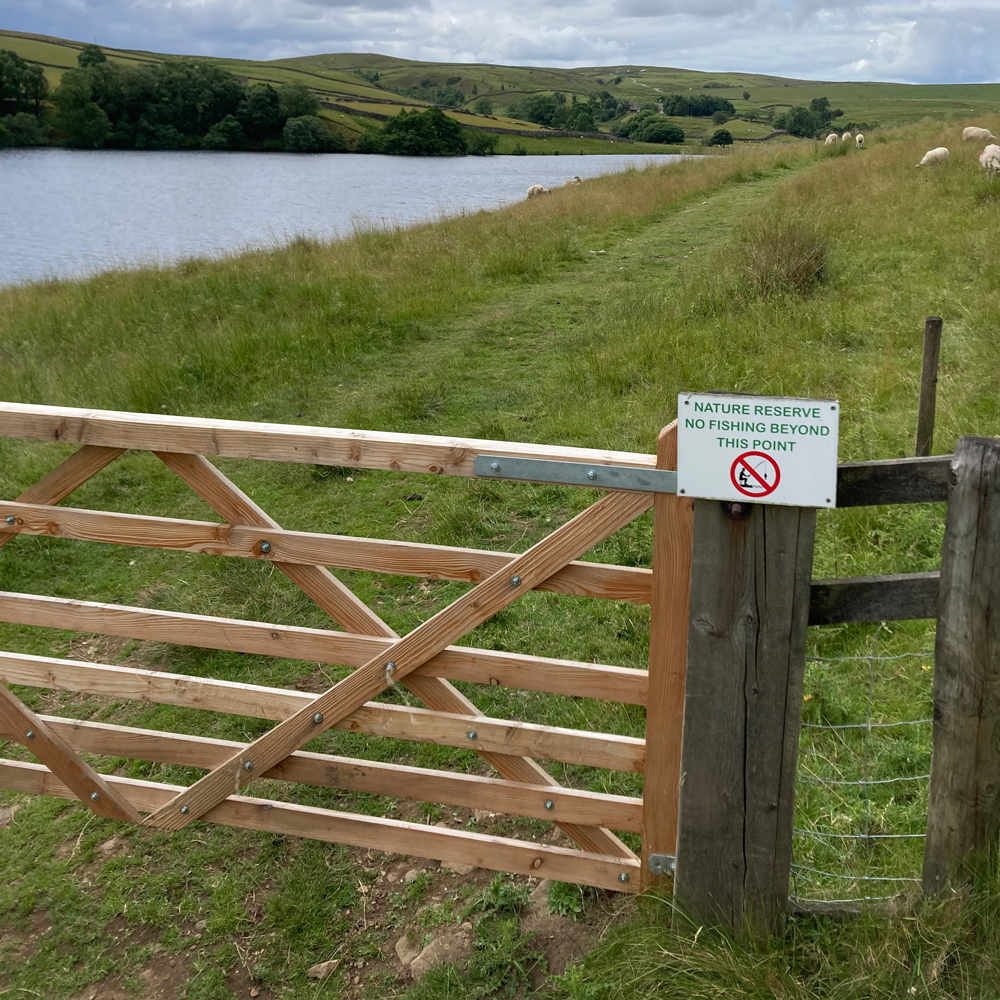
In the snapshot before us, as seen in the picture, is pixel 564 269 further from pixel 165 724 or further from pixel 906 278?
pixel 165 724

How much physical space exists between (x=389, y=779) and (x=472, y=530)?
2.74 metres

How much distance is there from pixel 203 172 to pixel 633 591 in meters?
49.2

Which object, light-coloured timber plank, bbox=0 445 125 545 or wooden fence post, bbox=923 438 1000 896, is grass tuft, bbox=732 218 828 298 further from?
light-coloured timber plank, bbox=0 445 125 545

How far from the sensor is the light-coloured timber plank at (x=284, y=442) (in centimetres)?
224

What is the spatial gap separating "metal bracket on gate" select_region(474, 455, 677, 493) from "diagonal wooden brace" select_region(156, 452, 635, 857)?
687 mm

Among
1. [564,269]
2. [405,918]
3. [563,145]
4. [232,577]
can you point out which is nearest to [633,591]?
[405,918]

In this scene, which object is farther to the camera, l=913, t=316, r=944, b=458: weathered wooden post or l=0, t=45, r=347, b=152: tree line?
l=0, t=45, r=347, b=152: tree line

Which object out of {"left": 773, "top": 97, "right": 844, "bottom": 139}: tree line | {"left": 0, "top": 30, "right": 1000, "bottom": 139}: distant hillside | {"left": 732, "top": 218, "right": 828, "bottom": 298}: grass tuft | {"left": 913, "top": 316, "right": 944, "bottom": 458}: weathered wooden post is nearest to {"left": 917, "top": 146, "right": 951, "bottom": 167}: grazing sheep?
{"left": 732, "top": 218, "right": 828, "bottom": 298}: grass tuft

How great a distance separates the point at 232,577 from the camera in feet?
17.1

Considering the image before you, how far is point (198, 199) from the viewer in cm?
3341

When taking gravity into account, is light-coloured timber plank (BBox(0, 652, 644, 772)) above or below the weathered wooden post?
below

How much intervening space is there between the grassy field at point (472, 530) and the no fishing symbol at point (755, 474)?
1103 millimetres

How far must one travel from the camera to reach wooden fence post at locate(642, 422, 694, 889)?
2.12 metres

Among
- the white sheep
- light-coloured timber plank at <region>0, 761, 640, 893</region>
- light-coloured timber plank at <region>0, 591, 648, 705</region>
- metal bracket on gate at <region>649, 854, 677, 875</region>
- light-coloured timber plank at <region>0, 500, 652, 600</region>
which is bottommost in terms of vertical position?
light-coloured timber plank at <region>0, 761, 640, 893</region>
